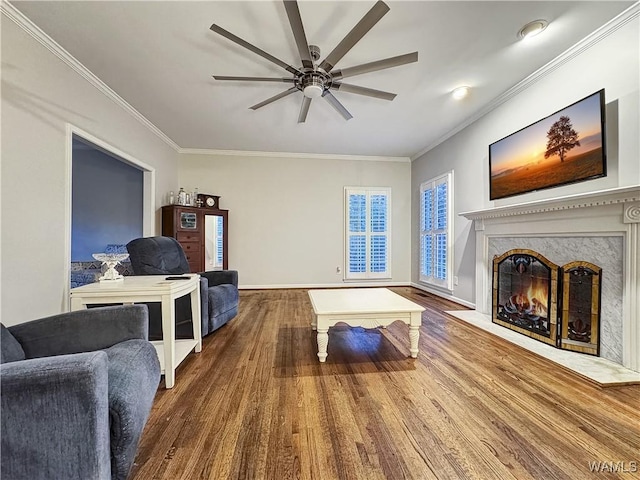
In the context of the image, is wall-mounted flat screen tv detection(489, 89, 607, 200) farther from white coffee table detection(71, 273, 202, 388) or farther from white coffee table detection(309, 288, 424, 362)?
white coffee table detection(71, 273, 202, 388)

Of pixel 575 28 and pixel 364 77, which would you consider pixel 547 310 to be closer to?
pixel 575 28

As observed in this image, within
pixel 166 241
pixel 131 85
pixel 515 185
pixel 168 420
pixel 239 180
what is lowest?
pixel 168 420

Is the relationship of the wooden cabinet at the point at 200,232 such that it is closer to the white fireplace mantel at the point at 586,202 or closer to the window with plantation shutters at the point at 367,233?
the window with plantation shutters at the point at 367,233

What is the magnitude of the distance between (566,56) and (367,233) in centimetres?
364

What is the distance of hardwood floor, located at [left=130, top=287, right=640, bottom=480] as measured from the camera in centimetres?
114

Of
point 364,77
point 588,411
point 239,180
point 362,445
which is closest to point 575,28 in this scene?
point 364,77

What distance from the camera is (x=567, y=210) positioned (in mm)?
2305

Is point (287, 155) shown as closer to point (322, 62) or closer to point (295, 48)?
point (295, 48)

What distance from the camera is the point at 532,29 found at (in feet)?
6.73

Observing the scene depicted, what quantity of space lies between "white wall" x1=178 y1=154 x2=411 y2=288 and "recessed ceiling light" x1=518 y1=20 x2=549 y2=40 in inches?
134

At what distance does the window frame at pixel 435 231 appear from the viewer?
4094 millimetres

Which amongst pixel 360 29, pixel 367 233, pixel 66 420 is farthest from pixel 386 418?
pixel 367 233

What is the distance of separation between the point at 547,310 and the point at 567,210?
913mm

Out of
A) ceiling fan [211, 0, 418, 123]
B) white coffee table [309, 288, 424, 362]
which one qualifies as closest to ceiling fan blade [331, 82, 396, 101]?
ceiling fan [211, 0, 418, 123]
